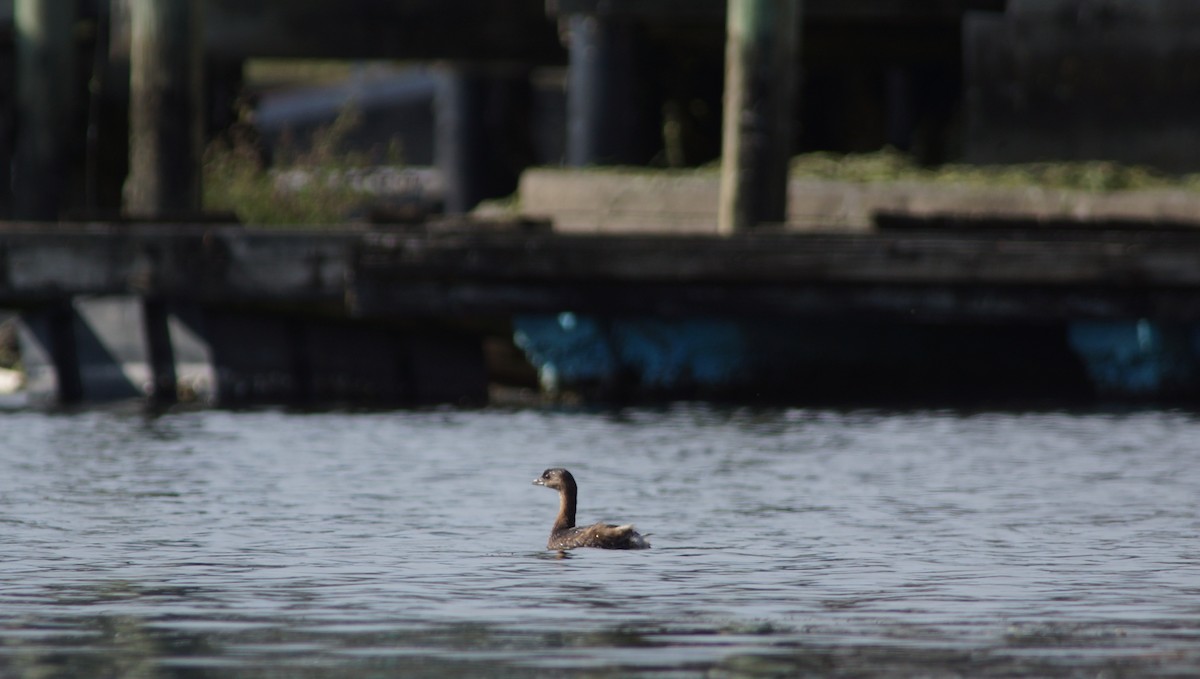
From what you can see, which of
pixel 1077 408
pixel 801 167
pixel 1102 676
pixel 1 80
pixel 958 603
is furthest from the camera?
A: pixel 1 80

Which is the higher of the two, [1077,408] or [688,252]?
[688,252]

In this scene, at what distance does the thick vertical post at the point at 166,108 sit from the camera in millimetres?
16938

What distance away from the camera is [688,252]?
16.2 metres

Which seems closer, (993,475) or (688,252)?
(993,475)

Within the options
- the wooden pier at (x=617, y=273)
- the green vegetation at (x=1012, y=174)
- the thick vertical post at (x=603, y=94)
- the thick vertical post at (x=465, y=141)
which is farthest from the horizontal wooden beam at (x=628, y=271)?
the thick vertical post at (x=465, y=141)

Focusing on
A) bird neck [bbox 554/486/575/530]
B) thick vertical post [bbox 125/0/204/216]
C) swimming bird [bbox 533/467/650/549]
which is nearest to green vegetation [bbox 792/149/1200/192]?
thick vertical post [bbox 125/0/204/216]

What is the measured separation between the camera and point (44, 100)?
1747 centimetres

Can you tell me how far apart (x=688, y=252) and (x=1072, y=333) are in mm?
2857

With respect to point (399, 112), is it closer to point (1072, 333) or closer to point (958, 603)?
point (1072, 333)

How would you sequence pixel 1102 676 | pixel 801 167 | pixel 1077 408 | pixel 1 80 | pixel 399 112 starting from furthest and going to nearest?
pixel 399 112, pixel 1 80, pixel 801 167, pixel 1077 408, pixel 1102 676

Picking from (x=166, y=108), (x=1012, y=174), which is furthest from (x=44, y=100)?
(x=1012, y=174)

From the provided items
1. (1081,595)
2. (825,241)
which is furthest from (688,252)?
(1081,595)

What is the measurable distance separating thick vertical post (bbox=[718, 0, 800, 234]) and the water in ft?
5.26

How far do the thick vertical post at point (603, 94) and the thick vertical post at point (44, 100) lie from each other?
492 cm
